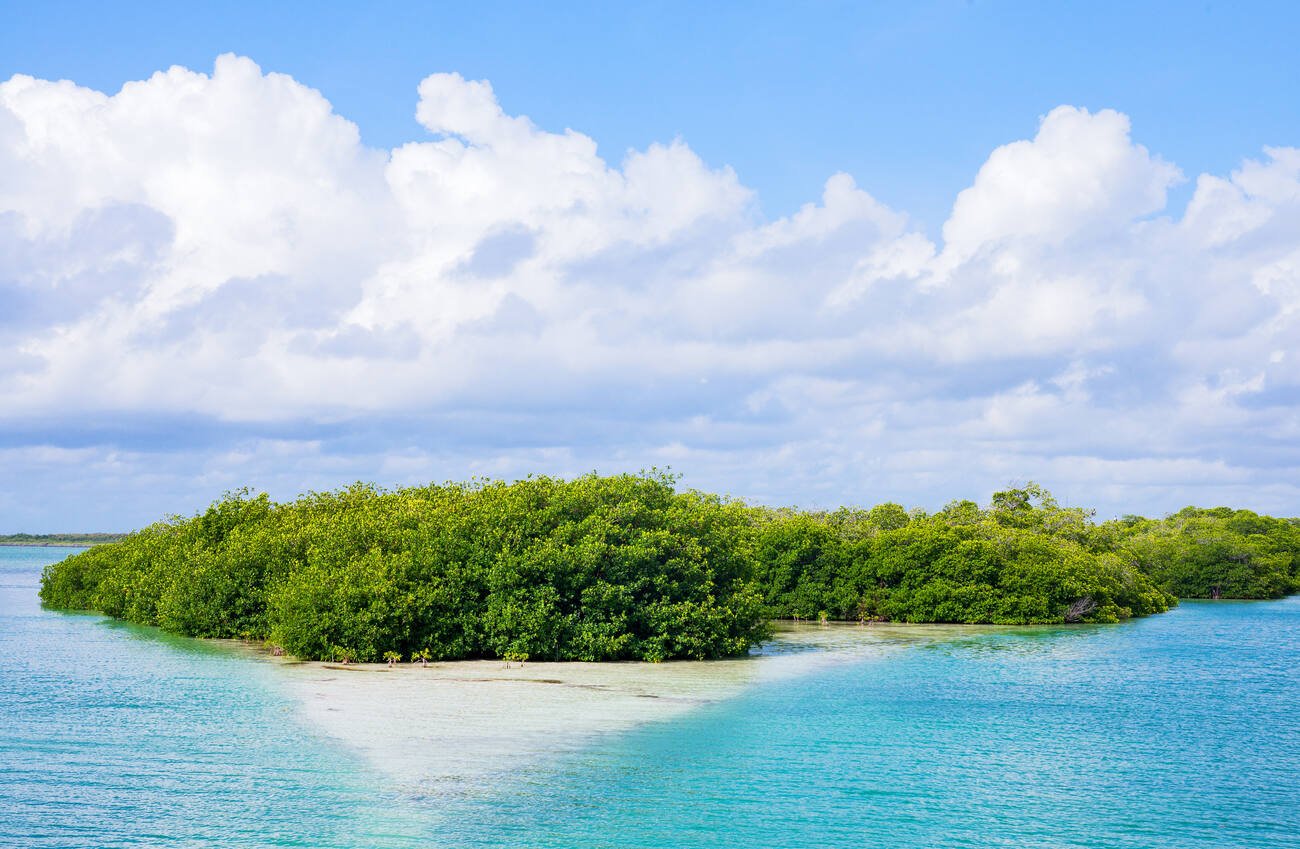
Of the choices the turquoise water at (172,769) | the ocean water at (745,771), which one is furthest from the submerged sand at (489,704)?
the turquoise water at (172,769)

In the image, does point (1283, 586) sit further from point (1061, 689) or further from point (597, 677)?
point (597, 677)

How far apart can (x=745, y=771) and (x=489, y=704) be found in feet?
27.3

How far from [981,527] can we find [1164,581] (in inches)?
1515

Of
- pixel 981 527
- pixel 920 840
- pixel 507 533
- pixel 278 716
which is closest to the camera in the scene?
pixel 920 840

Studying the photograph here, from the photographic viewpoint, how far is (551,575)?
1325 inches

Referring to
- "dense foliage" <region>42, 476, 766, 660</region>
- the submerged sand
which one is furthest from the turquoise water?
"dense foliage" <region>42, 476, 766, 660</region>

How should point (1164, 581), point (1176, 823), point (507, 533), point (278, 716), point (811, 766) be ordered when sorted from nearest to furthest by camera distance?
1. point (1176, 823)
2. point (811, 766)
3. point (278, 716)
4. point (507, 533)
5. point (1164, 581)

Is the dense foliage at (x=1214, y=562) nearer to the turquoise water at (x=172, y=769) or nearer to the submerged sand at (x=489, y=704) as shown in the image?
the submerged sand at (x=489, y=704)

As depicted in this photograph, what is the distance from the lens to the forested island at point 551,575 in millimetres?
33562

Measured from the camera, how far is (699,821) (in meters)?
16.1

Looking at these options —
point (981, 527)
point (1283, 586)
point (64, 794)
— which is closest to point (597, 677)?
point (64, 794)

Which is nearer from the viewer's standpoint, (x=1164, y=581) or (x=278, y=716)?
(x=278, y=716)

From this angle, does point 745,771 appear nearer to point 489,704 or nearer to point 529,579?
point 489,704

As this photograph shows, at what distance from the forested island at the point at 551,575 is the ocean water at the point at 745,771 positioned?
14.5 ft
